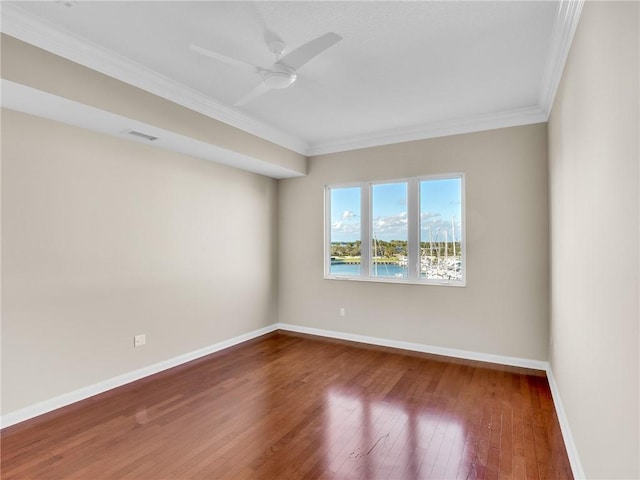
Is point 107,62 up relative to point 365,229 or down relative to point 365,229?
up

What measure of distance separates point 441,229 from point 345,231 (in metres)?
1.39

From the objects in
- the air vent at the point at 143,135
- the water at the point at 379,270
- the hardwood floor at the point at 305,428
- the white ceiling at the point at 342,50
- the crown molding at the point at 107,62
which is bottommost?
the hardwood floor at the point at 305,428

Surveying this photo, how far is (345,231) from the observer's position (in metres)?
5.08

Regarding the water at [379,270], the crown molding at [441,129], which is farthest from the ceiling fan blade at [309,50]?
the water at [379,270]

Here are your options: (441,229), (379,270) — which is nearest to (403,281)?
(379,270)

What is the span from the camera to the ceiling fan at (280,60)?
2.04m

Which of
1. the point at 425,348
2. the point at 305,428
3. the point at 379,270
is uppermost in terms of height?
the point at 379,270

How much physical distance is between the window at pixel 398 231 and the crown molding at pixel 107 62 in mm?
1886

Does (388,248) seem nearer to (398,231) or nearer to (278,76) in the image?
(398,231)

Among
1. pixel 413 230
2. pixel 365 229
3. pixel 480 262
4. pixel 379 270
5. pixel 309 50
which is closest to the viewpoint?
pixel 309 50

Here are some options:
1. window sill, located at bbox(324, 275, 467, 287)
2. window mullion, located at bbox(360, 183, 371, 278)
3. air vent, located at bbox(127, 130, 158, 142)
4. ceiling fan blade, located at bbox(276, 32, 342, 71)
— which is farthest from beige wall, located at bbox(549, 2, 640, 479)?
air vent, located at bbox(127, 130, 158, 142)

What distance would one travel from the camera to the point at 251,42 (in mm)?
2473

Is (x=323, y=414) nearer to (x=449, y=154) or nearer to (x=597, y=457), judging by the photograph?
(x=597, y=457)

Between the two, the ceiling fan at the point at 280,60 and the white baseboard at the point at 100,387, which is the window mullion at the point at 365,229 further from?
the ceiling fan at the point at 280,60
